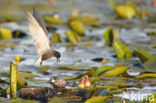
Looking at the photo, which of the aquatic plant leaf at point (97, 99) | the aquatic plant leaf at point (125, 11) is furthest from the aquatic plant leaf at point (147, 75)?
the aquatic plant leaf at point (125, 11)

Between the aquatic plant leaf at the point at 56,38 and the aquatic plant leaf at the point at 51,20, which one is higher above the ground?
the aquatic plant leaf at the point at 51,20

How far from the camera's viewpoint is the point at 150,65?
5273 mm

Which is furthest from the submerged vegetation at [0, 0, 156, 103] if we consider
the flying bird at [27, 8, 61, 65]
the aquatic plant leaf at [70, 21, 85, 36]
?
the flying bird at [27, 8, 61, 65]

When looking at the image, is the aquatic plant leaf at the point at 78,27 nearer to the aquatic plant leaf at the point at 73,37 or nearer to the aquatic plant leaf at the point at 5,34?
the aquatic plant leaf at the point at 73,37

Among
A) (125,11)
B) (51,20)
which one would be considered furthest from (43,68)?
(125,11)

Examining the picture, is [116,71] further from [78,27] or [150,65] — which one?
[78,27]

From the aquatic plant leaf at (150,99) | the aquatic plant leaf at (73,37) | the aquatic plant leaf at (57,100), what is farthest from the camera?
the aquatic plant leaf at (73,37)

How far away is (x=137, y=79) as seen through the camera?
4785 mm

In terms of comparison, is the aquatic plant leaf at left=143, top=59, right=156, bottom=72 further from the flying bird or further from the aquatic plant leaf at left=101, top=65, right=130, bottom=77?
the flying bird

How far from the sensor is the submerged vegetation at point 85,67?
13.1ft

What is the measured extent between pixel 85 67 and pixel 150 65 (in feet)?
3.21

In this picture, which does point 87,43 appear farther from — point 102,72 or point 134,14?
point 134,14

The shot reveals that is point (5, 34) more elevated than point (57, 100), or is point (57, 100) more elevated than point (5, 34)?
point (5, 34)

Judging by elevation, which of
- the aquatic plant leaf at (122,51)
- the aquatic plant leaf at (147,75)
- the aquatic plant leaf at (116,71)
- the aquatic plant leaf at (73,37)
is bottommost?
the aquatic plant leaf at (147,75)
